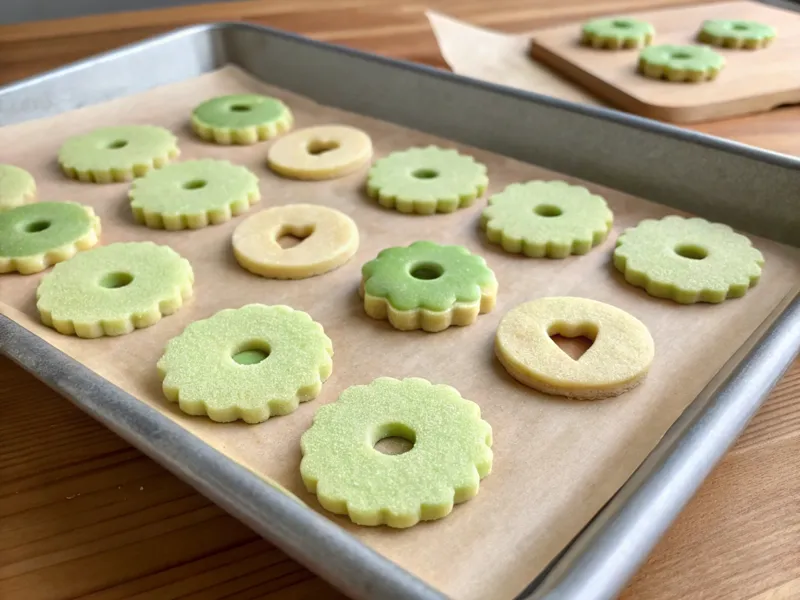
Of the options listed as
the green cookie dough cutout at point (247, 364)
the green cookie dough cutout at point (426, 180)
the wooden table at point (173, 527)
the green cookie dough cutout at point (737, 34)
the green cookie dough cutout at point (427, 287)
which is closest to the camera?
the wooden table at point (173, 527)

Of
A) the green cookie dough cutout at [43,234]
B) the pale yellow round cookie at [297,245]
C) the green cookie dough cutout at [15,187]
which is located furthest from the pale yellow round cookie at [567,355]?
the green cookie dough cutout at [15,187]

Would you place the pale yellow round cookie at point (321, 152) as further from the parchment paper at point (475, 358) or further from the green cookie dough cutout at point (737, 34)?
the green cookie dough cutout at point (737, 34)

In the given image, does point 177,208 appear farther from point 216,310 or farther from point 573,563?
point 573,563

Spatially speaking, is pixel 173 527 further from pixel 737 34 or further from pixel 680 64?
pixel 737 34

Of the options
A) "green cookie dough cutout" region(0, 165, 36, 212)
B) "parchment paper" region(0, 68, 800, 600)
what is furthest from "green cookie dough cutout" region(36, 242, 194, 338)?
"green cookie dough cutout" region(0, 165, 36, 212)

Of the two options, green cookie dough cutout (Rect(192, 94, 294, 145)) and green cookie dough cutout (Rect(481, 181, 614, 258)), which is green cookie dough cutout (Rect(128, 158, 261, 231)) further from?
green cookie dough cutout (Rect(481, 181, 614, 258))

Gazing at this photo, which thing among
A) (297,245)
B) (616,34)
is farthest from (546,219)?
(616,34)

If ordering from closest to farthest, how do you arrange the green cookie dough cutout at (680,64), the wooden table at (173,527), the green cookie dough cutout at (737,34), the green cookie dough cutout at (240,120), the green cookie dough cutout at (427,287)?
the wooden table at (173,527) < the green cookie dough cutout at (427,287) < the green cookie dough cutout at (240,120) < the green cookie dough cutout at (680,64) < the green cookie dough cutout at (737,34)
